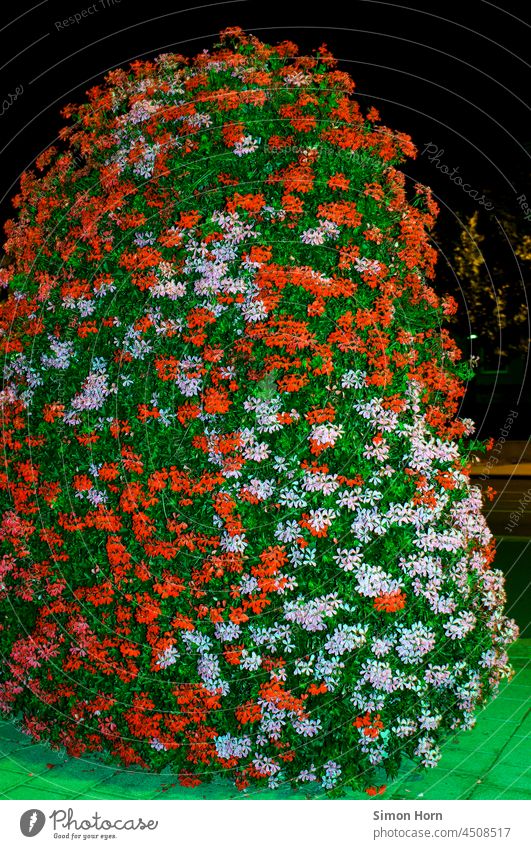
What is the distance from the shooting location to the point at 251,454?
4.97 metres

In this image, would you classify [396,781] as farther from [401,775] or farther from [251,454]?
[251,454]

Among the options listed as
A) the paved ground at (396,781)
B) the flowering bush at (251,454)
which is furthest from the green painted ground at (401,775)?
the flowering bush at (251,454)

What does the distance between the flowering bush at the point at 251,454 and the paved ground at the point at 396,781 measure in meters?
0.15

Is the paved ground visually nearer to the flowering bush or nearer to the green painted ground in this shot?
the green painted ground

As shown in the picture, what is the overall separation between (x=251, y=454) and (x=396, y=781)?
230 cm

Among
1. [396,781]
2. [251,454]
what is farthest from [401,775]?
[251,454]

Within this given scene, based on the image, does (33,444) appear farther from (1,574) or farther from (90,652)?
(90,652)

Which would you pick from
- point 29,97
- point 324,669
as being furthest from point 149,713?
point 29,97

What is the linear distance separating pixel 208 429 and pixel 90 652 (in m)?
1.67

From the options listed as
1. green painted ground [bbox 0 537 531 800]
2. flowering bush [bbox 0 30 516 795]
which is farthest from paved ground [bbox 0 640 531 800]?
flowering bush [bbox 0 30 516 795]

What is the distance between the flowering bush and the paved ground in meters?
0.15

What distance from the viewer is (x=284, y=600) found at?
5016 mm

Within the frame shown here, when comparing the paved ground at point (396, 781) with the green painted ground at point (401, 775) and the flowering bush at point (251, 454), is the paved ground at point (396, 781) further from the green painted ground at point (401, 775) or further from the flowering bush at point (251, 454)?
the flowering bush at point (251, 454)

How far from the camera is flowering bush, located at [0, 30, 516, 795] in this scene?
16.5 feet
